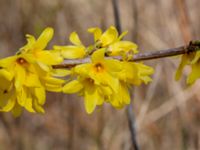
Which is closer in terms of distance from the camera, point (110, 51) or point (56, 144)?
point (110, 51)

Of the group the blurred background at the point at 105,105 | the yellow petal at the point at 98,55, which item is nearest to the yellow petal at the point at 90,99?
the yellow petal at the point at 98,55

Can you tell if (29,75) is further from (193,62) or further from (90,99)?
(193,62)

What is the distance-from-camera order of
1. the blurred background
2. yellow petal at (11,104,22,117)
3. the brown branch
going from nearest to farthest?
the brown branch < yellow petal at (11,104,22,117) < the blurred background

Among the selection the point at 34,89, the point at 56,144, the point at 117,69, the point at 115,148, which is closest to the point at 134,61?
the point at 117,69

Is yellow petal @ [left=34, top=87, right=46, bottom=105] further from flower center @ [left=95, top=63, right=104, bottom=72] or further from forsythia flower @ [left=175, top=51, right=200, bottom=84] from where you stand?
forsythia flower @ [left=175, top=51, right=200, bottom=84]

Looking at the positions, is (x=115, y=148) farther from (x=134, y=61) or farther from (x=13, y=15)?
(x=134, y=61)

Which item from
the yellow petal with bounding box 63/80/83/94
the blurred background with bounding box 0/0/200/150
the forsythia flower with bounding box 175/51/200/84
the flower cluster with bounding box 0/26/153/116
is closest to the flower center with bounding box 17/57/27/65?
the flower cluster with bounding box 0/26/153/116

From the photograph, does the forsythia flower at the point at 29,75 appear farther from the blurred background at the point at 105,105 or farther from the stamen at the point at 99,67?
the blurred background at the point at 105,105
